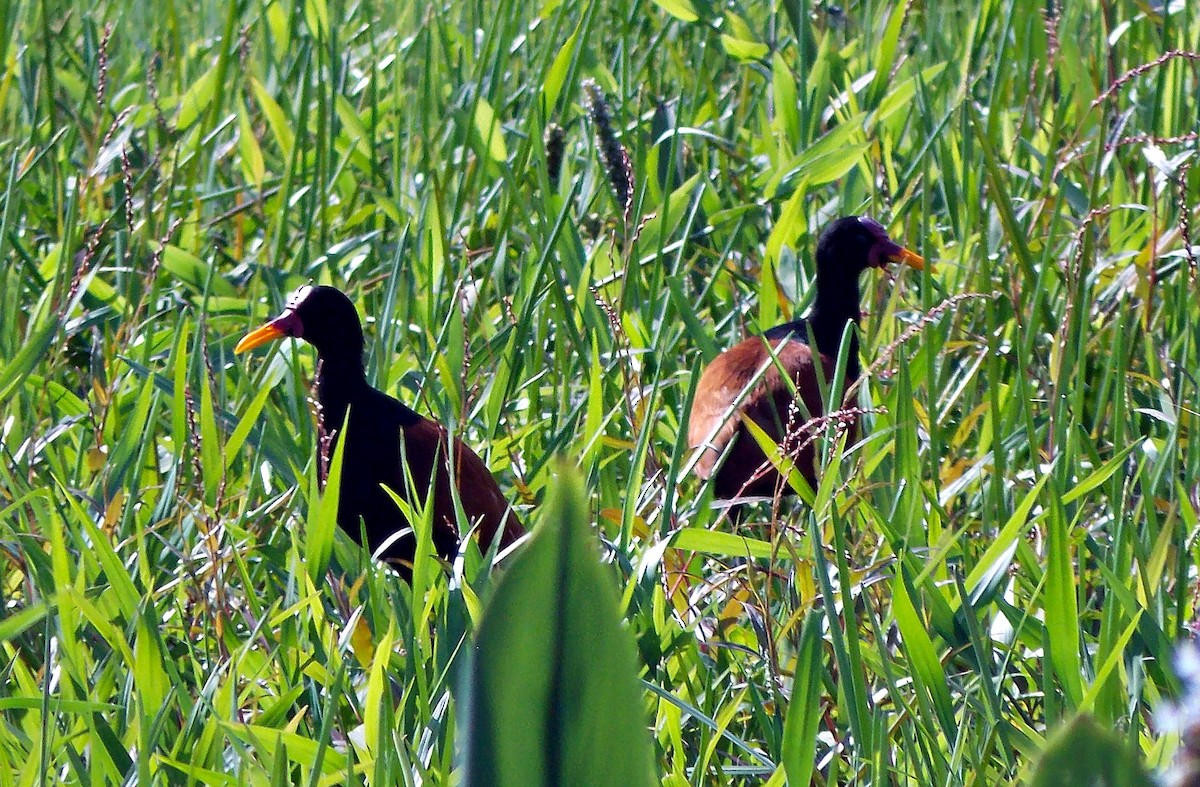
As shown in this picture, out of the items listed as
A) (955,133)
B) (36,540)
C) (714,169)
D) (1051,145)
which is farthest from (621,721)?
(714,169)

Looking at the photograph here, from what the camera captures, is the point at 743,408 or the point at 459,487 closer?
the point at 459,487

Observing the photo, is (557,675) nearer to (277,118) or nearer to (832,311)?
(832,311)

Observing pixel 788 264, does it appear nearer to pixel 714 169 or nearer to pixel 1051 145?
pixel 714 169

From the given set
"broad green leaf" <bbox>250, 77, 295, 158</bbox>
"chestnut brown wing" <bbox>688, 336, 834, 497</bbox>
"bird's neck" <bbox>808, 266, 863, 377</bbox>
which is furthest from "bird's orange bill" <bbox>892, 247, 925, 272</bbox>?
"broad green leaf" <bbox>250, 77, 295, 158</bbox>

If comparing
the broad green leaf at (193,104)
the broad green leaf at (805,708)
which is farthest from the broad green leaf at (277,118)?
the broad green leaf at (805,708)

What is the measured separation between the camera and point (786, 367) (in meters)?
3.17

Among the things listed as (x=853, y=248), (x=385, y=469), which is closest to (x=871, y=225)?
(x=853, y=248)

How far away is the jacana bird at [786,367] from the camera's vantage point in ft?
9.64

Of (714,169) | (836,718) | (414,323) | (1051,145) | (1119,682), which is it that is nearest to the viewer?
(1119,682)

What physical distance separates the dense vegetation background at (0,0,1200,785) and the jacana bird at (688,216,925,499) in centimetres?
8

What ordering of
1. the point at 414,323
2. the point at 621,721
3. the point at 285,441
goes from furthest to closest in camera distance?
1. the point at 414,323
2. the point at 285,441
3. the point at 621,721

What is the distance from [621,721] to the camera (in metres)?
0.39

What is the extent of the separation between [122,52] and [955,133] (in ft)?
7.92

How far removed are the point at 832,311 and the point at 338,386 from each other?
1.18 metres
